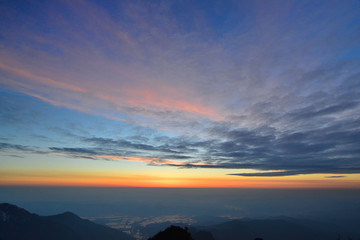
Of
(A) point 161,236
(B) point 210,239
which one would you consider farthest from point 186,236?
(B) point 210,239

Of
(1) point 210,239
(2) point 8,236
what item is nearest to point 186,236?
(1) point 210,239

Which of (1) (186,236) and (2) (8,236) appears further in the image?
(2) (8,236)

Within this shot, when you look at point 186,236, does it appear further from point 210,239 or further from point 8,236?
point 8,236

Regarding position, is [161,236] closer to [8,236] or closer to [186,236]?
[186,236]

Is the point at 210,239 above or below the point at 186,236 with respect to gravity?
below

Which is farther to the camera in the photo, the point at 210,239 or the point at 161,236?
the point at 210,239

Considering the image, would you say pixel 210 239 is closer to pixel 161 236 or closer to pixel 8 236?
pixel 161 236

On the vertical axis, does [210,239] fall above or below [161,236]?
below

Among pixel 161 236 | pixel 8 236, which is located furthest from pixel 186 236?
pixel 8 236

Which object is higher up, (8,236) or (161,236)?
(161,236)
